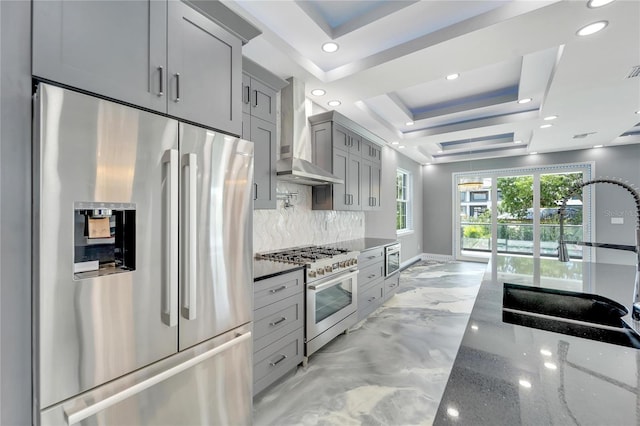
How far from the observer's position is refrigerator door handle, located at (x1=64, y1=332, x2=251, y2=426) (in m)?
1.01

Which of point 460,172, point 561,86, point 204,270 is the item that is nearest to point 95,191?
point 204,270

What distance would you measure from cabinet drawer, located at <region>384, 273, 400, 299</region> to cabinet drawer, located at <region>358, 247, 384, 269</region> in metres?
0.44

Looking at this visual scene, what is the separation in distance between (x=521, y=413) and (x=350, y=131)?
12.4 feet

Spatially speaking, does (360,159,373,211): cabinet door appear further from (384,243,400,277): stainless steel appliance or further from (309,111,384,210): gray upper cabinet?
(384,243,400,277): stainless steel appliance

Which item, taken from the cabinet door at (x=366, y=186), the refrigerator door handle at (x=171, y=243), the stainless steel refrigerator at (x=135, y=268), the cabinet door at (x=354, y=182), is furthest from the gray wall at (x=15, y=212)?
the cabinet door at (x=366, y=186)

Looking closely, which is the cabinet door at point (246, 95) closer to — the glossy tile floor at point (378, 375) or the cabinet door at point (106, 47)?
the cabinet door at point (106, 47)

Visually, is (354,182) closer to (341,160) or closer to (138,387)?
(341,160)

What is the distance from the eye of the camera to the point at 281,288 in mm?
2205

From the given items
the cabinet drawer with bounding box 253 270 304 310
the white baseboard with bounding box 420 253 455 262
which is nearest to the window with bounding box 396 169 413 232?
the white baseboard with bounding box 420 253 455 262

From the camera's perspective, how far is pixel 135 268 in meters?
1.22

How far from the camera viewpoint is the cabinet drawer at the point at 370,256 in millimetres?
3457

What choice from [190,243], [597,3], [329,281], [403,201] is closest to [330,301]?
[329,281]

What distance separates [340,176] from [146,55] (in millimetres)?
2716

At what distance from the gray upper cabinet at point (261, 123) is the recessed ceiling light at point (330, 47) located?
52cm
